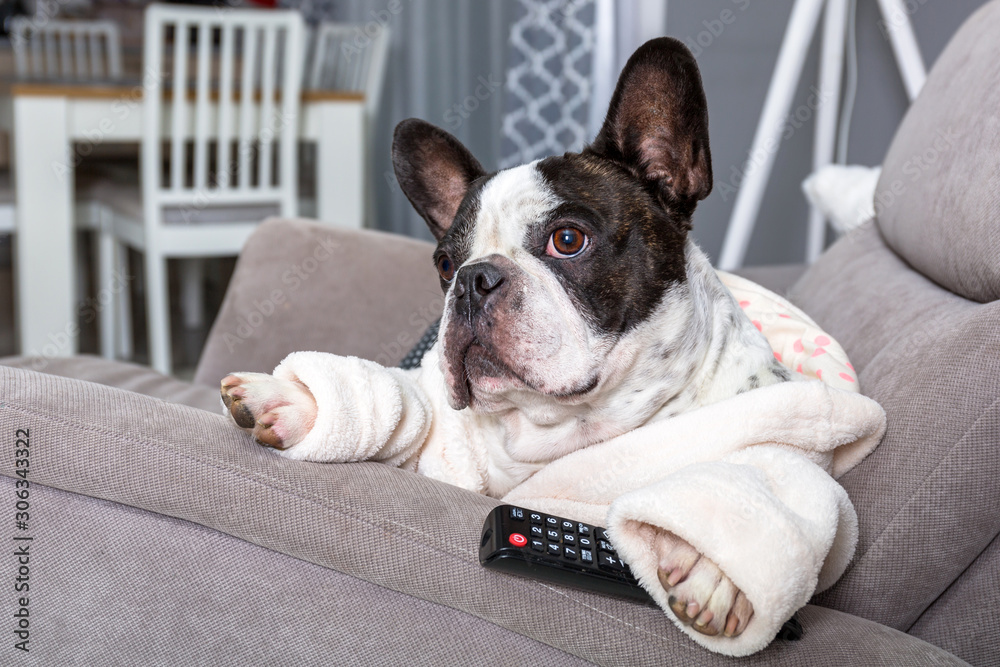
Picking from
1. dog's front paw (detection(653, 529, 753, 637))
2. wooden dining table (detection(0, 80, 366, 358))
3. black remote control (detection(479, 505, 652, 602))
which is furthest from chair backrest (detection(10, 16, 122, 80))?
dog's front paw (detection(653, 529, 753, 637))

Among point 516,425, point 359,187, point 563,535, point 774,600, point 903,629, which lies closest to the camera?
point 774,600

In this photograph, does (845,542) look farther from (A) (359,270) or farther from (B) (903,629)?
(A) (359,270)

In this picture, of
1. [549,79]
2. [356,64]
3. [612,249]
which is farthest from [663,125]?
[356,64]

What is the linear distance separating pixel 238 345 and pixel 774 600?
1441 millimetres

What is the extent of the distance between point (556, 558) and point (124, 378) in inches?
54.8

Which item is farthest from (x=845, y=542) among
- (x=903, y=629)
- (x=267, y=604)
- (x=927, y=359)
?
(x=267, y=604)

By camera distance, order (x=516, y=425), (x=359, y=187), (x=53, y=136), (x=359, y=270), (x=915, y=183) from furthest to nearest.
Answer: (x=359, y=187) < (x=53, y=136) < (x=359, y=270) < (x=915, y=183) < (x=516, y=425)

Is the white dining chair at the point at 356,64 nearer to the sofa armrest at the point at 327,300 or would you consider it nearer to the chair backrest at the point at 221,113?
the chair backrest at the point at 221,113

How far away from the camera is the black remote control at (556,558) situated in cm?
84

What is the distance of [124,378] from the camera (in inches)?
75.9

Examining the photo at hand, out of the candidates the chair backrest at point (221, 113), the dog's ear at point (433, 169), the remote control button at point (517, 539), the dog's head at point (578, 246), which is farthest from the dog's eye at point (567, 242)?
the chair backrest at point (221, 113)

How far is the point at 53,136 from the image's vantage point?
3133 mm

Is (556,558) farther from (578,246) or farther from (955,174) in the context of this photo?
(955,174)

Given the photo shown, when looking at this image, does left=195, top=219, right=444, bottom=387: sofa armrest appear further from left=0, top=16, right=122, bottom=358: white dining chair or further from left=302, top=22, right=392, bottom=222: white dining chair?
left=0, top=16, right=122, bottom=358: white dining chair
